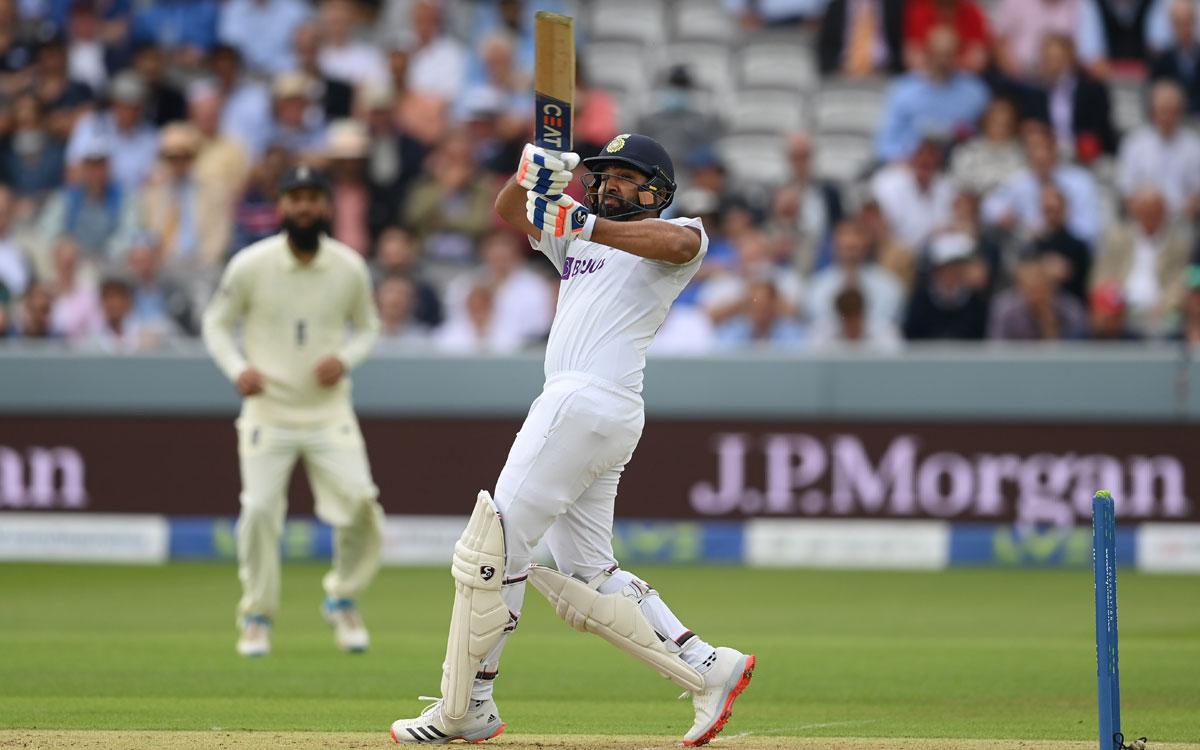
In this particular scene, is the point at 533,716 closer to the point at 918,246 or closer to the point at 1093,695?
the point at 1093,695

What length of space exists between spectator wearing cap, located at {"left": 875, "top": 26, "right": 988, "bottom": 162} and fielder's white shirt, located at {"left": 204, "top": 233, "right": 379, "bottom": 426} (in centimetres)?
670

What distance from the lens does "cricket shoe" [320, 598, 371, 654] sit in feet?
28.2

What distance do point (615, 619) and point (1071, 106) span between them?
969 centimetres

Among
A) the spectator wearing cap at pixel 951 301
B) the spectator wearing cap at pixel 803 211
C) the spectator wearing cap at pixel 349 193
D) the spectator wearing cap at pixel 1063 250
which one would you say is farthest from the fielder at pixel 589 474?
the spectator wearing cap at pixel 349 193

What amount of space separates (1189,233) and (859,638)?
17.6 ft

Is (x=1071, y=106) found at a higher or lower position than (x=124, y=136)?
higher

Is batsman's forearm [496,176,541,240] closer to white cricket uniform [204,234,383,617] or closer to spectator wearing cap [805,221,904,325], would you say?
white cricket uniform [204,234,383,617]

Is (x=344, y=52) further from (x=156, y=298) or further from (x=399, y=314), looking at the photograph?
(x=399, y=314)

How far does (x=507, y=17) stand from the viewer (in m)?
15.8

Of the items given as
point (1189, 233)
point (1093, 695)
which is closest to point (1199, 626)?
point (1093, 695)

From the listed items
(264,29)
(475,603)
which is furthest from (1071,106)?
(475,603)

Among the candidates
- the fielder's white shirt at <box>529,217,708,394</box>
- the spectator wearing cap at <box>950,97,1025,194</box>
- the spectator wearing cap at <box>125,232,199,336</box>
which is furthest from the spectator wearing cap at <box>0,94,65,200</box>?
the fielder's white shirt at <box>529,217,708,394</box>

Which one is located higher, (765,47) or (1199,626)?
(765,47)

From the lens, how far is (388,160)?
14.5 meters
